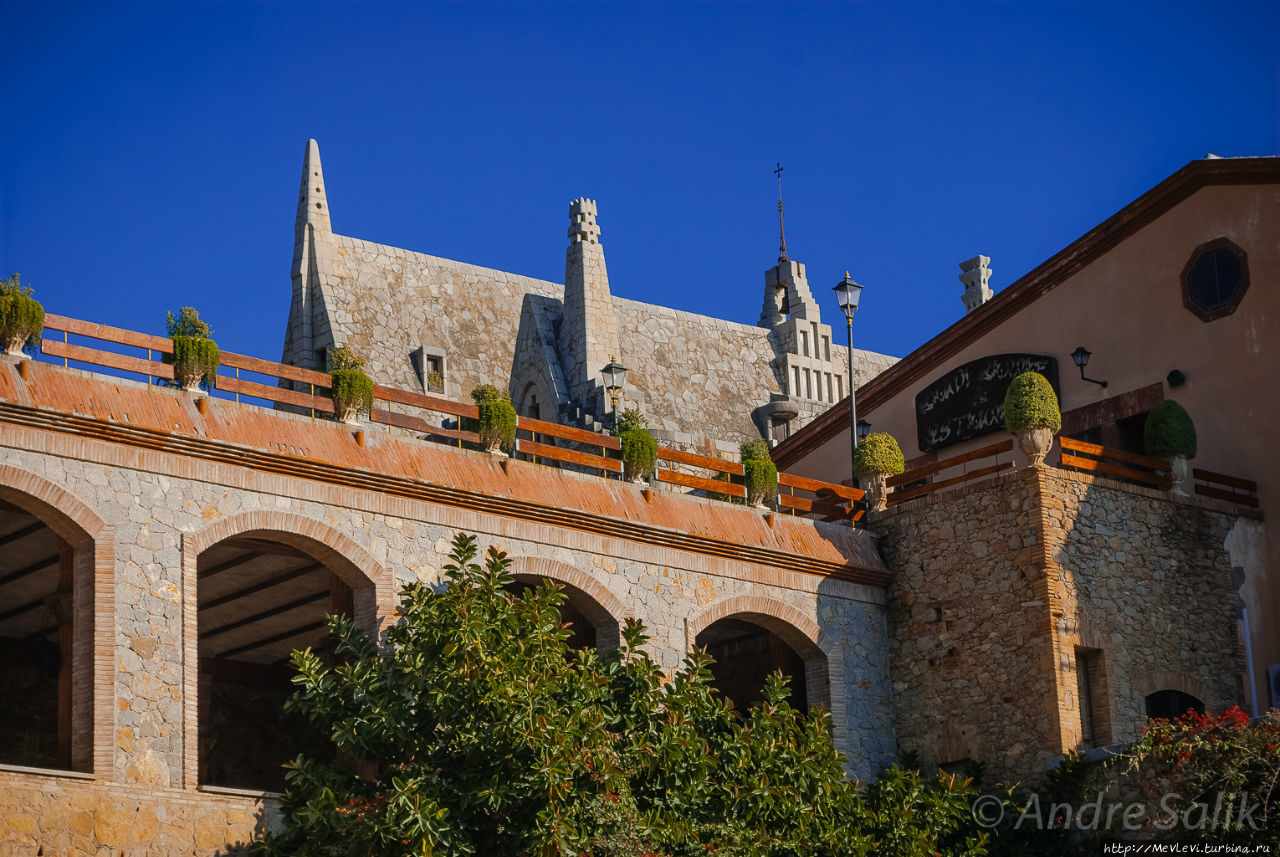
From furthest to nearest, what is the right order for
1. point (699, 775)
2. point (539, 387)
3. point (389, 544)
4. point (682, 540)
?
point (539, 387) → point (682, 540) → point (389, 544) → point (699, 775)

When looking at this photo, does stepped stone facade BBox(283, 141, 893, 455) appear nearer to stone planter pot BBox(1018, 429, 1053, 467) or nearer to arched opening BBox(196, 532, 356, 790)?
arched opening BBox(196, 532, 356, 790)

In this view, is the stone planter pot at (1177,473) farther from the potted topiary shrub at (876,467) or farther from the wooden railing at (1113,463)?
the potted topiary shrub at (876,467)

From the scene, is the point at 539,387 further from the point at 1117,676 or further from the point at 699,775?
the point at 699,775

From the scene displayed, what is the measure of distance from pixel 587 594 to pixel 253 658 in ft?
23.7

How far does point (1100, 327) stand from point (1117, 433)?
1695 millimetres

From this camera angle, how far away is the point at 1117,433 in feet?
90.1

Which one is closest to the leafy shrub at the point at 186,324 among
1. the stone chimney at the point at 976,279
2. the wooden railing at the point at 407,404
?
the wooden railing at the point at 407,404

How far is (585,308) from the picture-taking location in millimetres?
40812

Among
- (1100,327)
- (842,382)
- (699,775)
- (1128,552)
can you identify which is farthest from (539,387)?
(699,775)

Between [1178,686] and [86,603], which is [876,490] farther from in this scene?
[86,603]

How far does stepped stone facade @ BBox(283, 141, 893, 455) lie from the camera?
3919cm

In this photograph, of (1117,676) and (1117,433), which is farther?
(1117,433)

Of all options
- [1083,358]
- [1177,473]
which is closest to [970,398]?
[1083,358]

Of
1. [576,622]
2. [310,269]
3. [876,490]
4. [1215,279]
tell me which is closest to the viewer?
[576,622]
